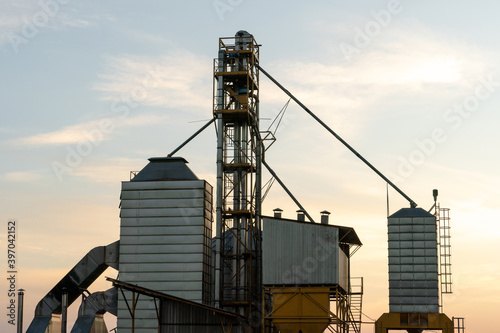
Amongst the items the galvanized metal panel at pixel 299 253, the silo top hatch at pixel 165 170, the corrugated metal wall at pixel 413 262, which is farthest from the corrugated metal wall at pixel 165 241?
the corrugated metal wall at pixel 413 262

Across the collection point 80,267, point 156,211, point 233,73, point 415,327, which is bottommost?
point 415,327

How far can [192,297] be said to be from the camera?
177ft

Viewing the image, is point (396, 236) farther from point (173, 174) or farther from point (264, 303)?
point (173, 174)

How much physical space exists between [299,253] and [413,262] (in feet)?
33.0

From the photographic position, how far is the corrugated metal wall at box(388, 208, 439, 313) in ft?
187

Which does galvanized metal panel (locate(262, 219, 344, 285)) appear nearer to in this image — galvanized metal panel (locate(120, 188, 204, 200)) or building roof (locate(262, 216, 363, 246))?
building roof (locate(262, 216, 363, 246))

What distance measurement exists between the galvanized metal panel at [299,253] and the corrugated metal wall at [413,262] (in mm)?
7208

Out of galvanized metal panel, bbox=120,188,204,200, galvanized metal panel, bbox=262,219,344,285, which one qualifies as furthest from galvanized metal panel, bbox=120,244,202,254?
galvanized metal panel, bbox=262,219,344,285

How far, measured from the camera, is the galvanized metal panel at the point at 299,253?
5200cm

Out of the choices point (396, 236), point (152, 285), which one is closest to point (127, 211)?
point (152, 285)

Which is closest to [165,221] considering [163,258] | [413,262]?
[163,258]

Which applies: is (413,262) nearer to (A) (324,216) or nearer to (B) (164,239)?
(A) (324,216)

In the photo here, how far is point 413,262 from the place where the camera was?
57500 millimetres

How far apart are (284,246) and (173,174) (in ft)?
32.4
